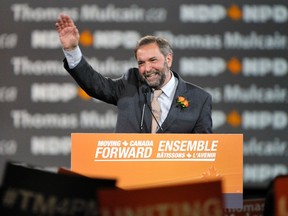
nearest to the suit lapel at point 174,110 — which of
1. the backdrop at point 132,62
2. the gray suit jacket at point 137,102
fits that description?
the gray suit jacket at point 137,102

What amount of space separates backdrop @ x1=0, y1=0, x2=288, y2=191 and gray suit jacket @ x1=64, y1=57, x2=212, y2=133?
5.50 ft

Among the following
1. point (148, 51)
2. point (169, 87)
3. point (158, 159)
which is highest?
point (148, 51)

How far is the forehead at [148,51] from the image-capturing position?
299 centimetres

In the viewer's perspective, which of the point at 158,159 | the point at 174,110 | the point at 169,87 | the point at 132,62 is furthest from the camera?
the point at 132,62

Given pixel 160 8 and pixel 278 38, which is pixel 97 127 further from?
pixel 278 38

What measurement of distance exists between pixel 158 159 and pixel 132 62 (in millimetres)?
2715

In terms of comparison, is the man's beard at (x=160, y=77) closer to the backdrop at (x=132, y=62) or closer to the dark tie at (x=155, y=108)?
the dark tie at (x=155, y=108)

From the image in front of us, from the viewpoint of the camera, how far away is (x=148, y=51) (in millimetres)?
3016

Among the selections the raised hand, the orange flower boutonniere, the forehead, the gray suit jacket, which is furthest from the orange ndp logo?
the forehead

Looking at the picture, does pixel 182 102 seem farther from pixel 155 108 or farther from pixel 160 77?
pixel 160 77

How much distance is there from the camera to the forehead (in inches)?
118

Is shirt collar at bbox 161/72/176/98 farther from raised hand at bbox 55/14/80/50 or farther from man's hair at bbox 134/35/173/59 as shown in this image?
raised hand at bbox 55/14/80/50

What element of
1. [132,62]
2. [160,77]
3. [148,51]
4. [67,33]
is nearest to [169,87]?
[160,77]

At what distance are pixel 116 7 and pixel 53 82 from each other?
618 mm
